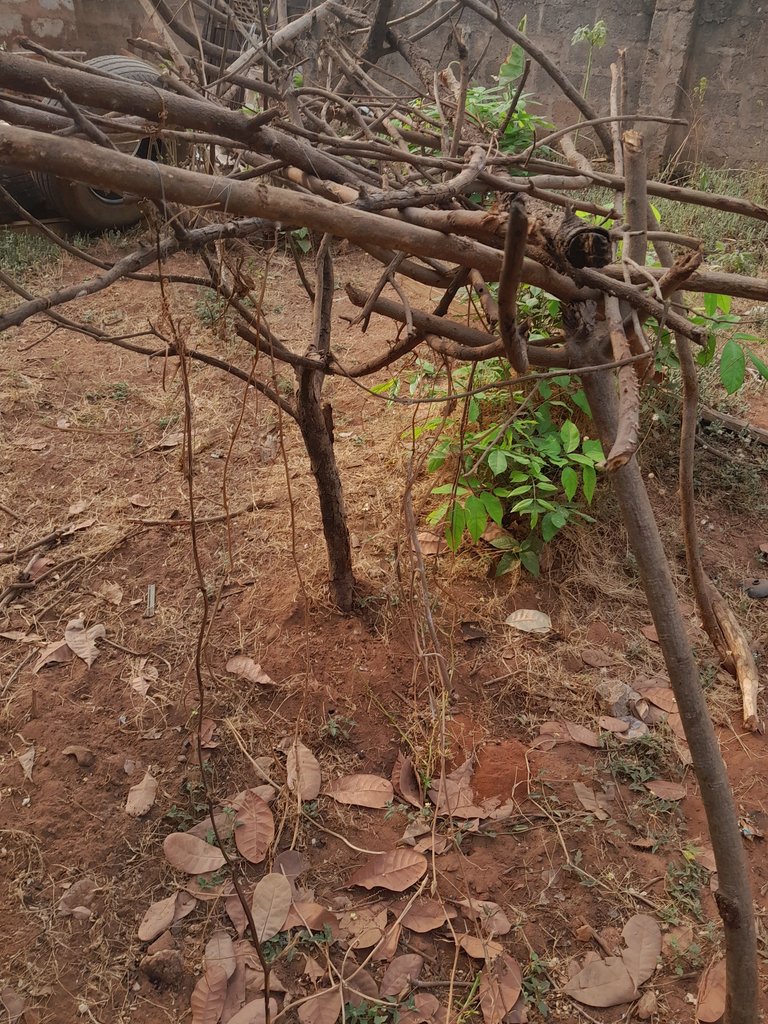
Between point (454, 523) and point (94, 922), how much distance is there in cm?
158

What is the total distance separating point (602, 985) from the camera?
1.80 meters

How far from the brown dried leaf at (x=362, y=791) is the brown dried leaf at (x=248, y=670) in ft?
1.34

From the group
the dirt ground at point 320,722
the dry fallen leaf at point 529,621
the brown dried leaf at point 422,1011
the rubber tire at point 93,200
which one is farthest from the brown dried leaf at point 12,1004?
the rubber tire at point 93,200

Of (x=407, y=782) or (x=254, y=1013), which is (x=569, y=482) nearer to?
(x=407, y=782)

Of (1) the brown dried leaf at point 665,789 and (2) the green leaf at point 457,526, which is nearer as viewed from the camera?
(1) the brown dried leaf at point 665,789

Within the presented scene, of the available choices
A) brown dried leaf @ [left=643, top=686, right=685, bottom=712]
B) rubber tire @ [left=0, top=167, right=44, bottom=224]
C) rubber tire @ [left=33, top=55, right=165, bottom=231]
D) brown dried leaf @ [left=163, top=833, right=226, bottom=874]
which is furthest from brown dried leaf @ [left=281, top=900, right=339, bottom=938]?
rubber tire @ [left=0, top=167, right=44, bottom=224]

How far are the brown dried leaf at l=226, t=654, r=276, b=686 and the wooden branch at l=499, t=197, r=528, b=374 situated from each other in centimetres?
154

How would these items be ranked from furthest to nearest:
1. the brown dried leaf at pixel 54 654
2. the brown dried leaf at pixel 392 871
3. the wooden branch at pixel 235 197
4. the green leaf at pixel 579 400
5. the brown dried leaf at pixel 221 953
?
the green leaf at pixel 579 400, the brown dried leaf at pixel 54 654, the brown dried leaf at pixel 392 871, the brown dried leaf at pixel 221 953, the wooden branch at pixel 235 197

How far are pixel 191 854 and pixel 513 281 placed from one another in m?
1.70

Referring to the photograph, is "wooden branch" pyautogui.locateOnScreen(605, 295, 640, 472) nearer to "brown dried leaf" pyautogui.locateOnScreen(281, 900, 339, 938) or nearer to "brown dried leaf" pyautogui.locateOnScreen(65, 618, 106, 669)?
"brown dried leaf" pyautogui.locateOnScreen(281, 900, 339, 938)

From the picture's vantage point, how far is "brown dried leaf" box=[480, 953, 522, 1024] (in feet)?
5.68

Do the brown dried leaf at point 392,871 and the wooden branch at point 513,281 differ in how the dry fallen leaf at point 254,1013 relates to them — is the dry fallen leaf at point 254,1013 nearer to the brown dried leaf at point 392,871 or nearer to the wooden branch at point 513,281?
the brown dried leaf at point 392,871

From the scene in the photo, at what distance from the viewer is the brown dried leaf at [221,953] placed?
180cm

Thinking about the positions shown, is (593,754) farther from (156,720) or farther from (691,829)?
(156,720)
